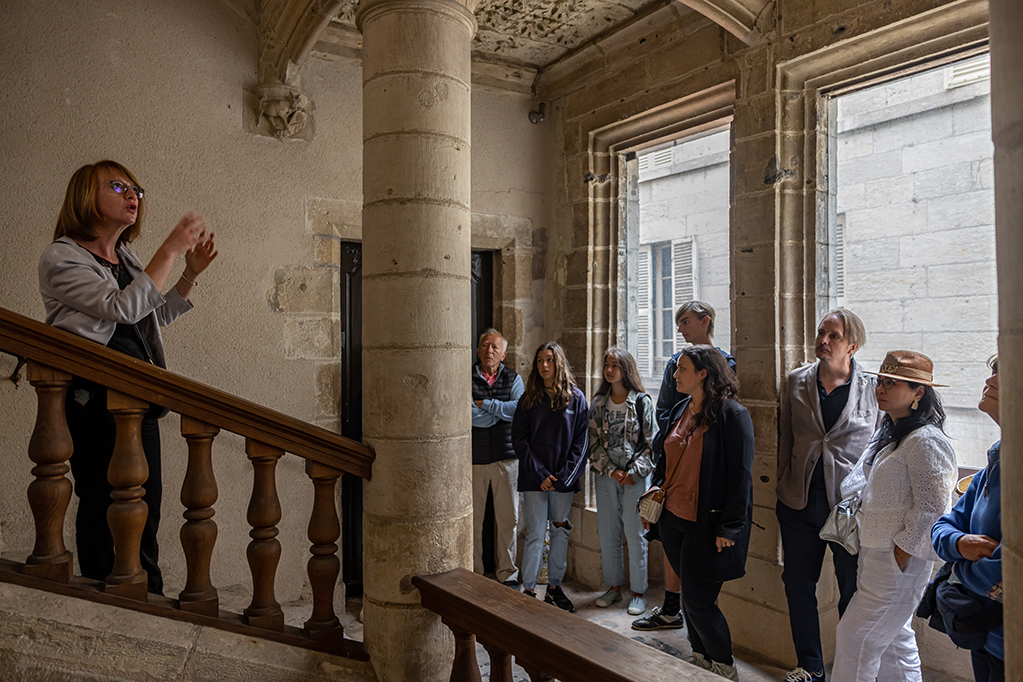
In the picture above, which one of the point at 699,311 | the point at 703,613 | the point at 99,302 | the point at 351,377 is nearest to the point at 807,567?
the point at 703,613

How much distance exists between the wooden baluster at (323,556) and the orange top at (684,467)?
1.51 m

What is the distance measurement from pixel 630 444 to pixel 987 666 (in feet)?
6.57

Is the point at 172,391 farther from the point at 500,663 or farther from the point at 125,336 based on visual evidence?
the point at 500,663

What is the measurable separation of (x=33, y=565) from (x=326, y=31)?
3.13m

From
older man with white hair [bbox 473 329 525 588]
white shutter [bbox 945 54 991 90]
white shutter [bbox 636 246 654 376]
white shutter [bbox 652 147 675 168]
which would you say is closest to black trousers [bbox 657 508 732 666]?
older man with white hair [bbox 473 329 525 588]

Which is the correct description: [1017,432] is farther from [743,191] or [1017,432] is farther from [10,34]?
[10,34]

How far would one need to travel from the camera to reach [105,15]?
327 cm

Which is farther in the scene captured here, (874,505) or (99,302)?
(874,505)

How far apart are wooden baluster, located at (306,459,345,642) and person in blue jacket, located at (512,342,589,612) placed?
1971 millimetres

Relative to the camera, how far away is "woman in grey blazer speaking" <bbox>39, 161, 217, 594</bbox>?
5.33 feet

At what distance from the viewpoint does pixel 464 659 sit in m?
1.86

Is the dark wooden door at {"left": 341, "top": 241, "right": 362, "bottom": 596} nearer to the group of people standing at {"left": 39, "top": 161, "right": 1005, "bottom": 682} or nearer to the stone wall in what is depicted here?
the stone wall

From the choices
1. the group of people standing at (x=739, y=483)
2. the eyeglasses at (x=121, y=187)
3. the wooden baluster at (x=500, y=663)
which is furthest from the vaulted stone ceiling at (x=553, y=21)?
the wooden baluster at (x=500, y=663)

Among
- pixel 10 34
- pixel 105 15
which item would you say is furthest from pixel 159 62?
pixel 10 34
